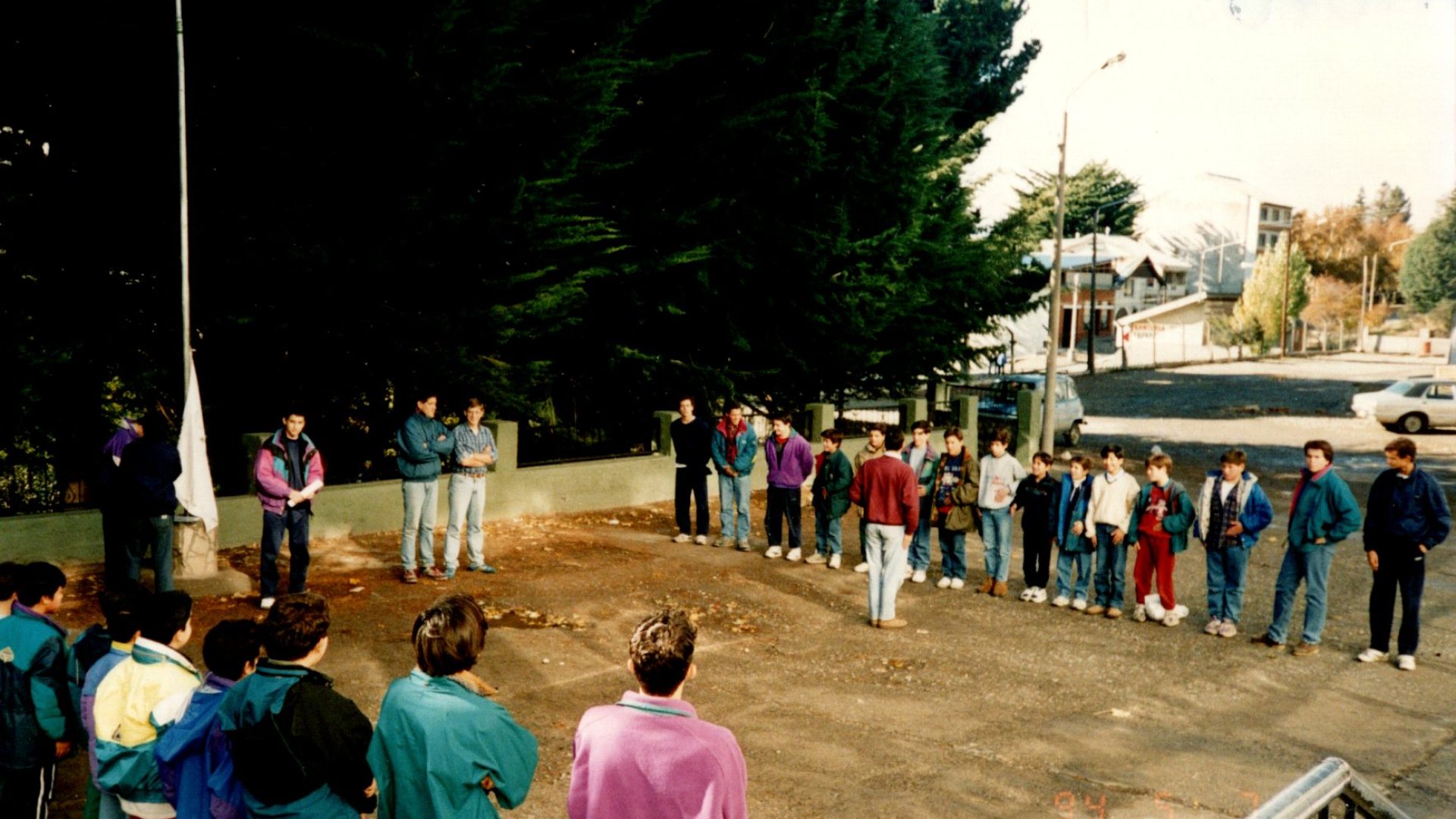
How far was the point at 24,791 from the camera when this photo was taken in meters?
4.82

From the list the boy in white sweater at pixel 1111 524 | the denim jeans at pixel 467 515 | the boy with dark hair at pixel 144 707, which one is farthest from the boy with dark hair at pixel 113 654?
the boy in white sweater at pixel 1111 524

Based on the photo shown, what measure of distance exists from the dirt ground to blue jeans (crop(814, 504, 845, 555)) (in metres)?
0.41

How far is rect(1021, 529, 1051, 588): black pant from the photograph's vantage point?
11.5 meters

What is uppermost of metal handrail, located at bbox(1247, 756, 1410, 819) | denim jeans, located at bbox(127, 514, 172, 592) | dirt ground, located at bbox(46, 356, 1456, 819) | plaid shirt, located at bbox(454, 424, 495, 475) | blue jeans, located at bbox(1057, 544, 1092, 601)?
plaid shirt, located at bbox(454, 424, 495, 475)

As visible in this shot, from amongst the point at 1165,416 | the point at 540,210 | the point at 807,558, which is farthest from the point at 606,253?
the point at 1165,416

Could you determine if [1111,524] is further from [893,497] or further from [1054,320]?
[1054,320]

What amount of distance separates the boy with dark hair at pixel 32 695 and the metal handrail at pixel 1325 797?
471 centimetres

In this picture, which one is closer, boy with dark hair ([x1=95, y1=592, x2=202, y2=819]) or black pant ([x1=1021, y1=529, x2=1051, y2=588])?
boy with dark hair ([x1=95, y1=592, x2=202, y2=819])

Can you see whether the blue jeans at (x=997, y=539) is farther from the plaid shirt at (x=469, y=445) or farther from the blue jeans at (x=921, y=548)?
the plaid shirt at (x=469, y=445)

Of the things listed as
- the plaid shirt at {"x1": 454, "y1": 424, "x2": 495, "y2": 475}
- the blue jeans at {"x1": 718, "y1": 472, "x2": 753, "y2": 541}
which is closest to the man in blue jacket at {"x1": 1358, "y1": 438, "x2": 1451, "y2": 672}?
the blue jeans at {"x1": 718, "y1": 472, "x2": 753, "y2": 541}

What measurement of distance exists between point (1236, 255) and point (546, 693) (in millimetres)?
95495

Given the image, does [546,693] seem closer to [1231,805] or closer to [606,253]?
[1231,805]

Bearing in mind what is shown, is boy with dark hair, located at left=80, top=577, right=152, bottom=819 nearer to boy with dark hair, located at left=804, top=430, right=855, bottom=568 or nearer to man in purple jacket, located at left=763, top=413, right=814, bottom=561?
boy with dark hair, located at left=804, top=430, right=855, bottom=568

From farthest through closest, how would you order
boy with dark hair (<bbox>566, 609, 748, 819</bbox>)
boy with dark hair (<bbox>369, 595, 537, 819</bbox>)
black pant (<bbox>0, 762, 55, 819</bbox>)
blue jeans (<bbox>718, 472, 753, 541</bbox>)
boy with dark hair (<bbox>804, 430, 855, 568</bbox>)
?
blue jeans (<bbox>718, 472, 753, 541</bbox>), boy with dark hair (<bbox>804, 430, 855, 568</bbox>), black pant (<bbox>0, 762, 55, 819</bbox>), boy with dark hair (<bbox>369, 595, 537, 819</bbox>), boy with dark hair (<bbox>566, 609, 748, 819</bbox>)
